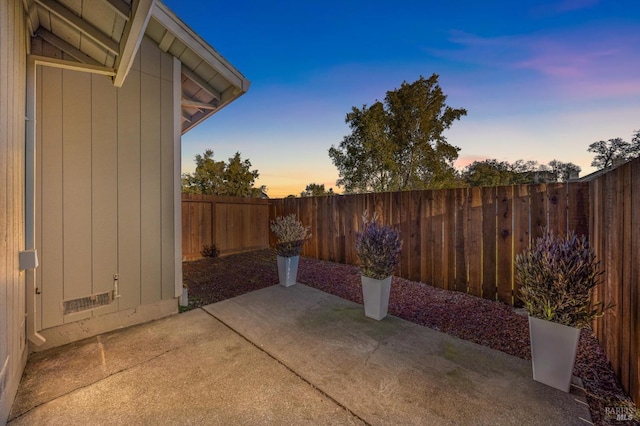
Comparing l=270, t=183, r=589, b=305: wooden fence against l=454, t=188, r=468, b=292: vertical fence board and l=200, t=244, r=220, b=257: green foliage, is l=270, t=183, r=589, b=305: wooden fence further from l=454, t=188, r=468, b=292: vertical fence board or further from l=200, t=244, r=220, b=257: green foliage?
l=200, t=244, r=220, b=257: green foliage

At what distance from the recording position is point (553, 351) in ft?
5.86

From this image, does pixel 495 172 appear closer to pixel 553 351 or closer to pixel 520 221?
pixel 520 221

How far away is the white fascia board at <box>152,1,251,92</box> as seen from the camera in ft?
8.43

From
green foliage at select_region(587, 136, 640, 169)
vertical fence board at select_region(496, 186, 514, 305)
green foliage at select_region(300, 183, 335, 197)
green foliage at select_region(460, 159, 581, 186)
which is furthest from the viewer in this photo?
green foliage at select_region(300, 183, 335, 197)

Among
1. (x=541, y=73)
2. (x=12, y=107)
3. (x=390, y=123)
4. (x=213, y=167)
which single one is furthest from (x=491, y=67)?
(x=213, y=167)

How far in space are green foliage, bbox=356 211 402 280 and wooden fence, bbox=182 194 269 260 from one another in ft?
15.5

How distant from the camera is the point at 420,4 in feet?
16.8

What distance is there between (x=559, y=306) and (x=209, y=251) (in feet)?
21.4

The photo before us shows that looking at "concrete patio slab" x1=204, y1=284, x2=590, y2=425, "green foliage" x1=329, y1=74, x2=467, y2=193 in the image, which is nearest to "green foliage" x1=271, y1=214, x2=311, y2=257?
"concrete patio slab" x1=204, y1=284, x2=590, y2=425

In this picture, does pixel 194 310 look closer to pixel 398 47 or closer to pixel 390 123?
pixel 398 47

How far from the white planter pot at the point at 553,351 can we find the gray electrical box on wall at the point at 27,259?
13.0ft

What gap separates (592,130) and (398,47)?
14.9 feet

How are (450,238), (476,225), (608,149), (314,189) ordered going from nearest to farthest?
(476,225), (450,238), (608,149), (314,189)

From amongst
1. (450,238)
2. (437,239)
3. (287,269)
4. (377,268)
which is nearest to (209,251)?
(287,269)
